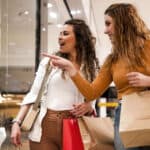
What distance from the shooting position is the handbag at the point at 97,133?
6.81ft

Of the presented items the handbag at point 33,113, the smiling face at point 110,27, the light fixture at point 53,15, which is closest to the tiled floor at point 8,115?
the handbag at point 33,113

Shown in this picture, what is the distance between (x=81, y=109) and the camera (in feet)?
7.07

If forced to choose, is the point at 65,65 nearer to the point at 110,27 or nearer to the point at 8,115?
the point at 110,27

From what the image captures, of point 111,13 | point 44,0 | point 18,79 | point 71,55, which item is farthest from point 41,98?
point 44,0

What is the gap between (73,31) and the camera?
2328 mm

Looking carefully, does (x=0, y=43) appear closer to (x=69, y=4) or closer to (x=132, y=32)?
(x=132, y=32)

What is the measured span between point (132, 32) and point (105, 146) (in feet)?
2.10

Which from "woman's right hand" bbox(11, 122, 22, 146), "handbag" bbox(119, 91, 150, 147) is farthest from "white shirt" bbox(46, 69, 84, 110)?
"handbag" bbox(119, 91, 150, 147)

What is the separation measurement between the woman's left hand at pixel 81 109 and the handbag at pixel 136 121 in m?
0.42

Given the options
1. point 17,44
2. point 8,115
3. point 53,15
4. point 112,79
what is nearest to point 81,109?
point 112,79

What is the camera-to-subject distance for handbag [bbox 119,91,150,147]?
1.72 meters

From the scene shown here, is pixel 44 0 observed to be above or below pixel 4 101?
above

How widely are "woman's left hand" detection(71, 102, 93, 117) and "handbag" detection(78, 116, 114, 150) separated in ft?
0.15

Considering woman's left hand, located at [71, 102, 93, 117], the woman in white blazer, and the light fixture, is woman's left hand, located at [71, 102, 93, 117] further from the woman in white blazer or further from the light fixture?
the light fixture
